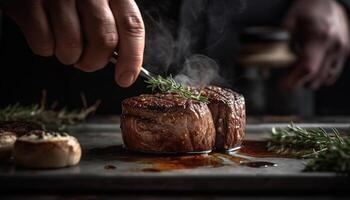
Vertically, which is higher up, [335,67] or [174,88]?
[335,67]

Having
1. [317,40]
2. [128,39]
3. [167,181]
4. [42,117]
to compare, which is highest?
[317,40]

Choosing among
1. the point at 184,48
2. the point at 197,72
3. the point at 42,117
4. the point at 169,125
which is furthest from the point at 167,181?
the point at 184,48

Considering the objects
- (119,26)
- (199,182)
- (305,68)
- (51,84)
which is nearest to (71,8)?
(119,26)

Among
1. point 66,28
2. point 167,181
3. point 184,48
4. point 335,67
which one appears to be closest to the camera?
point 167,181

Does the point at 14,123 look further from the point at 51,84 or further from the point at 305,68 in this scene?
the point at 305,68

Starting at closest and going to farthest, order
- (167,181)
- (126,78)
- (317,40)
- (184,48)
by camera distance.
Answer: (167,181)
(126,78)
(184,48)
(317,40)

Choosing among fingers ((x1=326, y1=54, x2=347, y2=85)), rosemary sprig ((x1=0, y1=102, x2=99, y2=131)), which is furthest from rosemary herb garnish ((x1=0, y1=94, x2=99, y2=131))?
fingers ((x1=326, y1=54, x2=347, y2=85))

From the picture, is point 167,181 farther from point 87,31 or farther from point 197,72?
point 197,72
